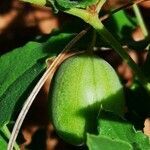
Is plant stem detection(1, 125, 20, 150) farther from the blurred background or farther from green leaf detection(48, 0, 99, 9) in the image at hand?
green leaf detection(48, 0, 99, 9)

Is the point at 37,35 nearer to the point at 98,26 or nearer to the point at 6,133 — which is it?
the point at 6,133

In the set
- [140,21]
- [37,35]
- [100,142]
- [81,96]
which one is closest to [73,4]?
[81,96]

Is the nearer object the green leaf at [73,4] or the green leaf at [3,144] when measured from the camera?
the green leaf at [73,4]

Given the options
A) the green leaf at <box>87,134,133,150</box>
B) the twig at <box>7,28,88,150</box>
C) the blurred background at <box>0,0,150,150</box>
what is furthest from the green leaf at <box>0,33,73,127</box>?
the green leaf at <box>87,134,133,150</box>

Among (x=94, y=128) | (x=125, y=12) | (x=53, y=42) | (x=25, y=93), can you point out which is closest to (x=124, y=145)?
(x=94, y=128)

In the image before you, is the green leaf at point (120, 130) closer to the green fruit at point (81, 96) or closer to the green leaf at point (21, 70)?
the green fruit at point (81, 96)

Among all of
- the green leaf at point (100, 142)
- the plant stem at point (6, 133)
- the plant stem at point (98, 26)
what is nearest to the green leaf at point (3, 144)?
the plant stem at point (6, 133)
